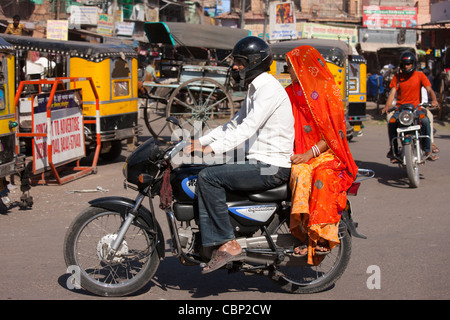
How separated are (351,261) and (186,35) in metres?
12.1

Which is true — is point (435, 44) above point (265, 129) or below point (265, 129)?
above

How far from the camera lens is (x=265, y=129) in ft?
13.8

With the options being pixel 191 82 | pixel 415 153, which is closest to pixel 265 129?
pixel 415 153

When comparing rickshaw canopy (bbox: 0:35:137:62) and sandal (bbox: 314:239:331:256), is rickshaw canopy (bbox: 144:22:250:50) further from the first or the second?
sandal (bbox: 314:239:331:256)

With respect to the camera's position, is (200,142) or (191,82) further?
(191,82)

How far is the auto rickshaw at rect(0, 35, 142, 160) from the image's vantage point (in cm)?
1025

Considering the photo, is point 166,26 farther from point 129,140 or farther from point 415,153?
point 415,153

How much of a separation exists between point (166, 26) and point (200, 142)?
40.3 ft

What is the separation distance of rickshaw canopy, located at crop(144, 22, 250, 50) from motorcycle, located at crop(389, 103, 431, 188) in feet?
27.8

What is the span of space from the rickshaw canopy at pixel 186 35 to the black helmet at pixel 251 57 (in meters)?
11.8

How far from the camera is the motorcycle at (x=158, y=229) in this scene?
4.14 meters
